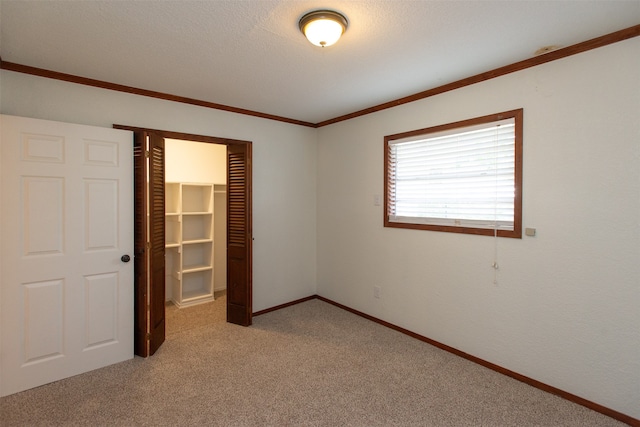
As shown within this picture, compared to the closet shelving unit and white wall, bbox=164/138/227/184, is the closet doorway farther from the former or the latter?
white wall, bbox=164/138/227/184

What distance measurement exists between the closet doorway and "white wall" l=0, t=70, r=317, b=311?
0.17m

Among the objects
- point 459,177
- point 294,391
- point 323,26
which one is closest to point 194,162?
point 323,26

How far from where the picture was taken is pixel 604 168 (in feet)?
6.75

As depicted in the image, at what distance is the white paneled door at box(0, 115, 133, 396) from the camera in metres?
2.28

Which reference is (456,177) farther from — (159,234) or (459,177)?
(159,234)

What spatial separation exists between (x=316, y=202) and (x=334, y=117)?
120cm

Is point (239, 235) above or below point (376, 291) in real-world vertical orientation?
above

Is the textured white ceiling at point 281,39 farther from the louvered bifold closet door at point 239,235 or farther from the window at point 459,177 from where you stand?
the louvered bifold closet door at point 239,235

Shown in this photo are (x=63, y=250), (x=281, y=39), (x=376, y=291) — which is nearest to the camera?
(x=281, y=39)

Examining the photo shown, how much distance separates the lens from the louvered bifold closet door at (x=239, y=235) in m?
3.57

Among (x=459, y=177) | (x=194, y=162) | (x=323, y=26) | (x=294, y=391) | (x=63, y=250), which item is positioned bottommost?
(x=294, y=391)

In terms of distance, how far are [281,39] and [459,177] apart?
1.91 meters

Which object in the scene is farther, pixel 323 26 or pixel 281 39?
pixel 281 39

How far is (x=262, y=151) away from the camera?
3.88m
